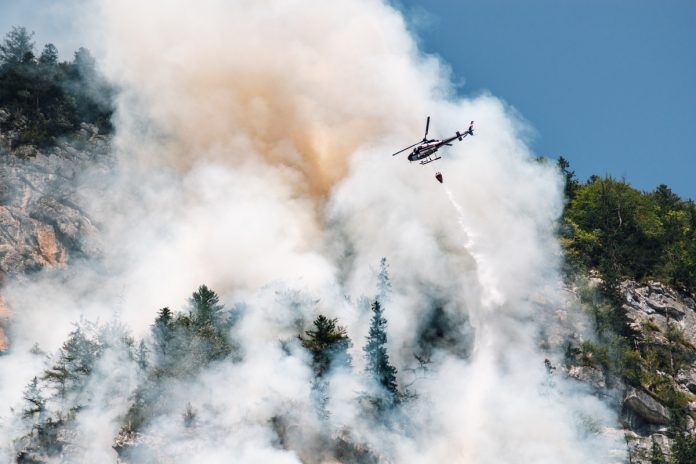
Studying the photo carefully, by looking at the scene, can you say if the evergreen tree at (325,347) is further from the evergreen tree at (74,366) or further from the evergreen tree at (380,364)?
the evergreen tree at (74,366)

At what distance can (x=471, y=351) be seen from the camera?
1583 inches

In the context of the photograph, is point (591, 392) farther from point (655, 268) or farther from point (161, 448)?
point (161, 448)

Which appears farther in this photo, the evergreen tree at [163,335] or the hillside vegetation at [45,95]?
the hillside vegetation at [45,95]

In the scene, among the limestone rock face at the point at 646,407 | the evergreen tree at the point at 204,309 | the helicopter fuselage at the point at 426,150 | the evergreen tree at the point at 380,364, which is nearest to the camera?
the limestone rock face at the point at 646,407

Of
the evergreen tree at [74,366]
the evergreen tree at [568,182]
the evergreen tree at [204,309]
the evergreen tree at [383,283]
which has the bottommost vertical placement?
the evergreen tree at [74,366]

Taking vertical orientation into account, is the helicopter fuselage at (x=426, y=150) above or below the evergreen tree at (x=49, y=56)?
below

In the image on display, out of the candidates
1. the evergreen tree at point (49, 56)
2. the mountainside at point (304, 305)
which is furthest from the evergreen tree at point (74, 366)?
the evergreen tree at point (49, 56)

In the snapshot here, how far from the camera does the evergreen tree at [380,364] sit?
3553 centimetres

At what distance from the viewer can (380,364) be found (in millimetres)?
35781

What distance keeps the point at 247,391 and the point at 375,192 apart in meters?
18.6

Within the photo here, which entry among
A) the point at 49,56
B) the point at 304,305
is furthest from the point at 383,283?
the point at 49,56

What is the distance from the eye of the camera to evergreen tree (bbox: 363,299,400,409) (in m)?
35.5

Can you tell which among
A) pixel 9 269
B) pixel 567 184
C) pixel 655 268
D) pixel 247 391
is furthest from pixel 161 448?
pixel 567 184

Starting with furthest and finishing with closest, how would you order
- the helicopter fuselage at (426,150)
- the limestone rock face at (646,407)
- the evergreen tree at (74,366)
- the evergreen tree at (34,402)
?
the helicopter fuselage at (426,150) → the limestone rock face at (646,407) → the evergreen tree at (74,366) → the evergreen tree at (34,402)
